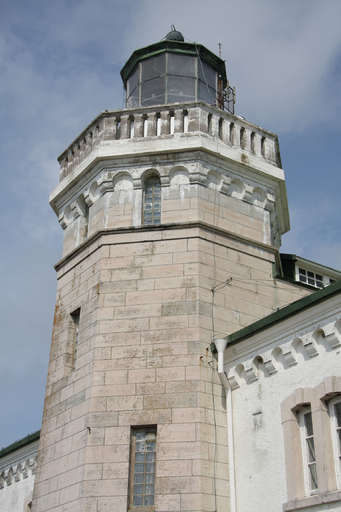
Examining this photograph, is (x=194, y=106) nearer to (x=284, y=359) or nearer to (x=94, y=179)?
(x=94, y=179)

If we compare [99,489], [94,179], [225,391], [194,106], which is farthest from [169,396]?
[194,106]

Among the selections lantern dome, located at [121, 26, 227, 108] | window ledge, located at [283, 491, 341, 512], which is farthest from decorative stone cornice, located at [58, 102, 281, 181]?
window ledge, located at [283, 491, 341, 512]

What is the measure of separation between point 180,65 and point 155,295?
27.0 feet

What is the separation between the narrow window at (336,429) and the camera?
10.9 meters

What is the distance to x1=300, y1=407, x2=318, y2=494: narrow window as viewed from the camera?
447 inches

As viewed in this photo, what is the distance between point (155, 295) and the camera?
14.6 meters

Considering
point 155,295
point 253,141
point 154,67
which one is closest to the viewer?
point 155,295

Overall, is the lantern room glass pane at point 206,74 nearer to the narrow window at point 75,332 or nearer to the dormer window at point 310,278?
the dormer window at point 310,278

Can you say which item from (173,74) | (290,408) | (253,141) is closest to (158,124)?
(253,141)

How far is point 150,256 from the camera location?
1520 cm

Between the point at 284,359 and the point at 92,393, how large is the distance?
403 cm

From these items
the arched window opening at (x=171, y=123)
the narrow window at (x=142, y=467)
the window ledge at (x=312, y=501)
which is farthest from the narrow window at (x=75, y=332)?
the window ledge at (x=312, y=501)

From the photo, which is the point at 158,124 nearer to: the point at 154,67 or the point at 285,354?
the point at 154,67

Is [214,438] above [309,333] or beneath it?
beneath
